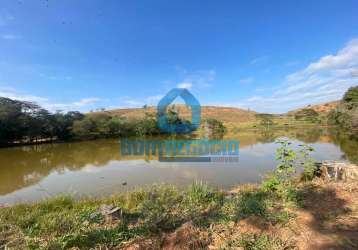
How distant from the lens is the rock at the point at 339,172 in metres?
3.50

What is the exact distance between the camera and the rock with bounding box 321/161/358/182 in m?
3.50

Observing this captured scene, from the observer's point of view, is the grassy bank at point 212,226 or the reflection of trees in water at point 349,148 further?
the reflection of trees in water at point 349,148

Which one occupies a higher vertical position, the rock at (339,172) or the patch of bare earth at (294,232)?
the rock at (339,172)

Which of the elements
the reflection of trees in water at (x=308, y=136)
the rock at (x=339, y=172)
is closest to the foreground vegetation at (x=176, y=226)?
the rock at (x=339, y=172)

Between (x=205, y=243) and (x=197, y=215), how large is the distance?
634 mm

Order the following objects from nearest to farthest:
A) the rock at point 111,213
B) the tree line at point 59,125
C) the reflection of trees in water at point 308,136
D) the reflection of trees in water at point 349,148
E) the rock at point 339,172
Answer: the rock at point 111,213
the rock at point 339,172
the reflection of trees in water at point 349,148
the reflection of trees in water at point 308,136
the tree line at point 59,125

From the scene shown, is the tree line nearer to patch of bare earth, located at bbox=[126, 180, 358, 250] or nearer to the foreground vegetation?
the foreground vegetation

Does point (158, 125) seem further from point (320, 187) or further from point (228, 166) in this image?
point (320, 187)

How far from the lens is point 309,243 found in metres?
1.82

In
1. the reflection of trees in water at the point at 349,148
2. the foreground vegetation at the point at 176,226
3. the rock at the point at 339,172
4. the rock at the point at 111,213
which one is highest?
the rock at the point at 339,172

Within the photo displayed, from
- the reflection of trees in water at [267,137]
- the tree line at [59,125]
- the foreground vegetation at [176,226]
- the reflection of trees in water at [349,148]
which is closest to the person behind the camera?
the foreground vegetation at [176,226]

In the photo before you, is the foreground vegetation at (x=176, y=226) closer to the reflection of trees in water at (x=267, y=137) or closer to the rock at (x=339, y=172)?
the rock at (x=339, y=172)

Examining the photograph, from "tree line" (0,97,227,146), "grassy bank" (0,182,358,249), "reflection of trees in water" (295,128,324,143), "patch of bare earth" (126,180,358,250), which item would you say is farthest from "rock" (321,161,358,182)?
"tree line" (0,97,227,146)

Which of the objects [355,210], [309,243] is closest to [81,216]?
[309,243]
